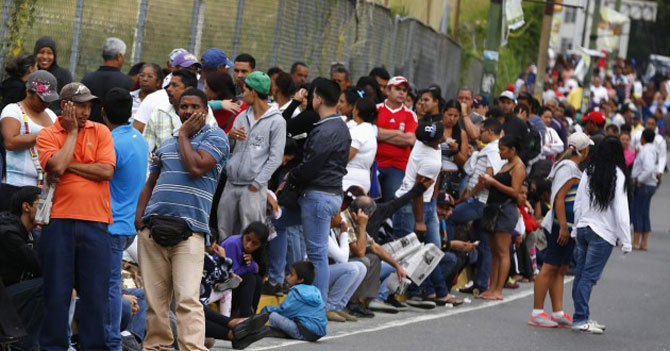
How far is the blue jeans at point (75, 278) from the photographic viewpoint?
888 centimetres

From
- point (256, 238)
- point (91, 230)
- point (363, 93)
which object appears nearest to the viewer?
point (91, 230)

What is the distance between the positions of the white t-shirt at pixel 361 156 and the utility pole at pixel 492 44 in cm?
1117

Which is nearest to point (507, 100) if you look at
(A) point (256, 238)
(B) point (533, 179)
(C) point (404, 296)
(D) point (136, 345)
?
(B) point (533, 179)

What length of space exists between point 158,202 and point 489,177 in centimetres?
685

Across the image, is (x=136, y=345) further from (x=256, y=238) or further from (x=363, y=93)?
(x=363, y=93)

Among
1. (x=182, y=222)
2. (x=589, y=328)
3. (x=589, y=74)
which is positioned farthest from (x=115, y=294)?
(x=589, y=74)

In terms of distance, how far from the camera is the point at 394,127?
1553 centimetres

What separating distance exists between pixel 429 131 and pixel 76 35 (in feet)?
12.4

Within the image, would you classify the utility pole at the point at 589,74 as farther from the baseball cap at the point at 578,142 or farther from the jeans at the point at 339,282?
the jeans at the point at 339,282

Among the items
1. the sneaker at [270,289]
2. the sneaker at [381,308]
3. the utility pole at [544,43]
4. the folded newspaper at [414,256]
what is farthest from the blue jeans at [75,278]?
the utility pole at [544,43]

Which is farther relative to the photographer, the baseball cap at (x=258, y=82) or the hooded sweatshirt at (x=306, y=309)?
the baseball cap at (x=258, y=82)

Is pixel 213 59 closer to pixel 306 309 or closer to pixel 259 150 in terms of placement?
pixel 259 150

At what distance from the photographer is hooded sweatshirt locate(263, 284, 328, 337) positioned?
448 inches

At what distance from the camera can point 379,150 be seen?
51.5 ft
